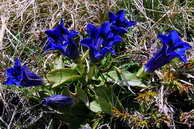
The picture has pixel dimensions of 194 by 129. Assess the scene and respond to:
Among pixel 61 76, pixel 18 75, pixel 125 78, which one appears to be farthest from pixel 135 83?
pixel 18 75

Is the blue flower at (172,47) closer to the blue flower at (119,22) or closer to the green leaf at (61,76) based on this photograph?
the blue flower at (119,22)

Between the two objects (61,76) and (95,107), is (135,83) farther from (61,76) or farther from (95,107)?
(61,76)

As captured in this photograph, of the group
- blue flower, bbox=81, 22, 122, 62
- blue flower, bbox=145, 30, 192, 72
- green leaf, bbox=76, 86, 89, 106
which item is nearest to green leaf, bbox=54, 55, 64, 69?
green leaf, bbox=76, 86, 89, 106

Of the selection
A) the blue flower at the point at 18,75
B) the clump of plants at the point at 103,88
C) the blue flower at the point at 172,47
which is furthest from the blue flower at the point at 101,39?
the blue flower at the point at 18,75

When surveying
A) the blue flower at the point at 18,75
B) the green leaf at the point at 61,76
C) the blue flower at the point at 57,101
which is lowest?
the blue flower at the point at 57,101

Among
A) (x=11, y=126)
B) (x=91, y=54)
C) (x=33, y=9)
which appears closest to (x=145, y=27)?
(x=91, y=54)
